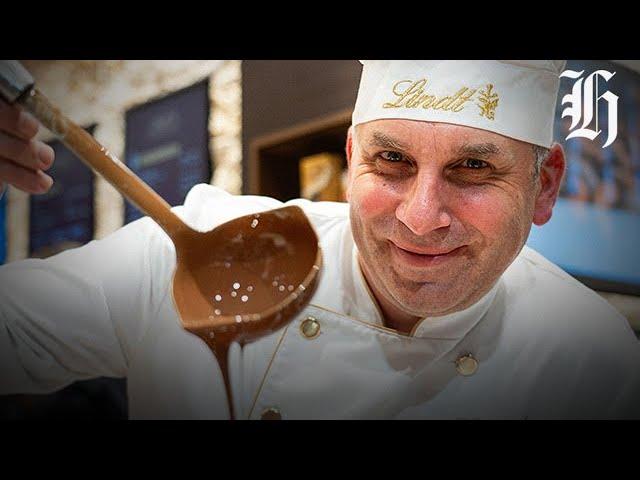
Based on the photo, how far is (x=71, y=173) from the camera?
5.92 ft

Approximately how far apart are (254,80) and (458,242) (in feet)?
2.23

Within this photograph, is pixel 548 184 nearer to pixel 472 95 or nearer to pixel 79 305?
pixel 472 95

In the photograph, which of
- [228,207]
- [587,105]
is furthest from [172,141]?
[587,105]

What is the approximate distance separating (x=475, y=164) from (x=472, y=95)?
0.15 metres

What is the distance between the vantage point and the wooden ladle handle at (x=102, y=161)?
152cm

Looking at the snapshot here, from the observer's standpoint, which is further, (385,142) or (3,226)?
(3,226)

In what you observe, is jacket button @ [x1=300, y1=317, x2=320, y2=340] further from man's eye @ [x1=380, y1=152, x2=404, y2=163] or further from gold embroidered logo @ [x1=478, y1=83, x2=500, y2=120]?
gold embroidered logo @ [x1=478, y1=83, x2=500, y2=120]

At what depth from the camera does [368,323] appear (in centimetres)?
176

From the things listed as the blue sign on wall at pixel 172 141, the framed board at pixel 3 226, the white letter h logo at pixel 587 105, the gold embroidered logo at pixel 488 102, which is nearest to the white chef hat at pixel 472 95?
the gold embroidered logo at pixel 488 102

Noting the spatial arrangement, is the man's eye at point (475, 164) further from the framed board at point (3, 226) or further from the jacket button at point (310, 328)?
the framed board at point (3, 226)

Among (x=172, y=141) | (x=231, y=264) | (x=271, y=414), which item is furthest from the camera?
(x=172, y=141)

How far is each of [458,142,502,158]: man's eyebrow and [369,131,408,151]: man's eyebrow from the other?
124 mm
